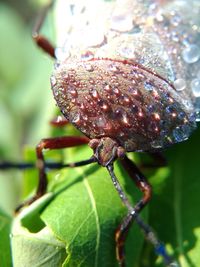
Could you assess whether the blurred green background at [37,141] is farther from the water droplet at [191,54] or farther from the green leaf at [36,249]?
the green leaf at [36,249]

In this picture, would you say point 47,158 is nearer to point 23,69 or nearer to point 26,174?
point 26,174

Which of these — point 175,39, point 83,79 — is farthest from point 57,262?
point 175,39

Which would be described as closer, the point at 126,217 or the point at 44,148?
the point at 126,217

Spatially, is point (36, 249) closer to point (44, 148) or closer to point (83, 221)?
point (83, 221)

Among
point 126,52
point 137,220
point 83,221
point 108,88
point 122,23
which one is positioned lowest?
point 137,220

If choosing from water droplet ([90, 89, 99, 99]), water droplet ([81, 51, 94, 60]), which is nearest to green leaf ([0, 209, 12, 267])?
water droplet ([90, 89, 99, 99])

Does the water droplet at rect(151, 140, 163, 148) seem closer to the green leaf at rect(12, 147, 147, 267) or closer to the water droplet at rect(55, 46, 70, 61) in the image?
the green leaf at rect(12, 147, 147, 267)

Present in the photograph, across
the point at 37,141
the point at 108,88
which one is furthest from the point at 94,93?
the point at 37,141
